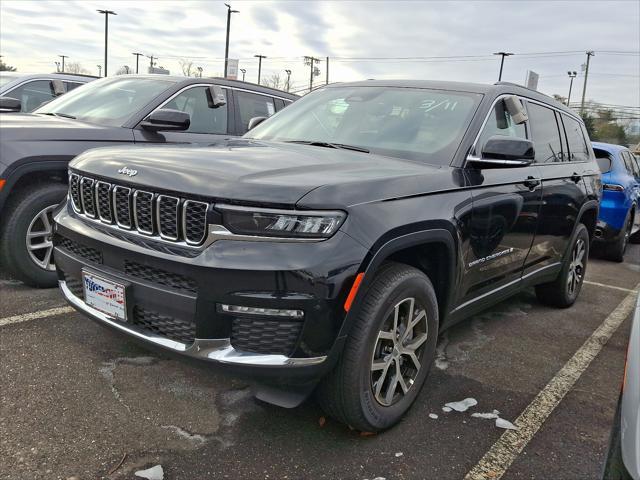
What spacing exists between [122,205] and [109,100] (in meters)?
3.02

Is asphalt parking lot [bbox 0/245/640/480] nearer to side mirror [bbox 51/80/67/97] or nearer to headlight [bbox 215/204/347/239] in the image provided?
headlight [bbox 215/204/347/239]

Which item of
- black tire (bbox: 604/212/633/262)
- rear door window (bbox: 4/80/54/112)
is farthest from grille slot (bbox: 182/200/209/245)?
black tire (bbox: 604/212/633/262)

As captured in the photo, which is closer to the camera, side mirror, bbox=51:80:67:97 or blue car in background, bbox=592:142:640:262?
blue car in background, bbox=592:142:640:262

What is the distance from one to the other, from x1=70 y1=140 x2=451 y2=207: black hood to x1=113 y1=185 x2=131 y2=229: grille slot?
0.05 meters

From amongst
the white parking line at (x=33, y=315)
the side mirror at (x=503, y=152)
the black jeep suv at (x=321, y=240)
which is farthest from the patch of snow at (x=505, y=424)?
the white parking line at (x=33, y=315)

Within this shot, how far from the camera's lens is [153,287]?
7.59 ft

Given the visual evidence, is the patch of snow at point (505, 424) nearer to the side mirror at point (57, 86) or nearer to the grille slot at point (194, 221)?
the grille slot at point (194, 221)

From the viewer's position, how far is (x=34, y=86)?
7.79 meters

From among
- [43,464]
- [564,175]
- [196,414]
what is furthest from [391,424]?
[564,175]

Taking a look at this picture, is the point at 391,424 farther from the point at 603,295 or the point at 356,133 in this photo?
the point at 603,295

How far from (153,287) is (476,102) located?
2.25m

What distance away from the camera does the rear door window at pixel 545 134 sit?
4.08m

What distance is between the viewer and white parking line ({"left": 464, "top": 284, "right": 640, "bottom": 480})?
2.50 m

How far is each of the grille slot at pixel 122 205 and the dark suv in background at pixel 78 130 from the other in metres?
1.47
